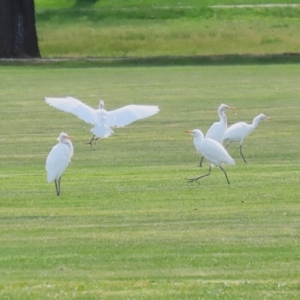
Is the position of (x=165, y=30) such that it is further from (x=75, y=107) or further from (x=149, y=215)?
(x=149, y=215)

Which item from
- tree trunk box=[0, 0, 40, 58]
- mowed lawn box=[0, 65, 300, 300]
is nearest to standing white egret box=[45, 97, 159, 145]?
mowed lawn box=[0, 65, 300, 300]

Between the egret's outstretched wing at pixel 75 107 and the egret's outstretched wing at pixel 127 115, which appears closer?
the egret's outstretched wing at pixel 75 107

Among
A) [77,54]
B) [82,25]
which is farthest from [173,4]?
[77,54]

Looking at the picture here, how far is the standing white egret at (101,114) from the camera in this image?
18828mm

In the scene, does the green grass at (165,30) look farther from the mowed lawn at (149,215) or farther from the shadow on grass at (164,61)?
the mowed lawn at (149,215)

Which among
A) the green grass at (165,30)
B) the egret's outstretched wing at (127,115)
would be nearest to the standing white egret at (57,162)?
the egret's outstretched wing at (127,115)

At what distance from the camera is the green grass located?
166 feet

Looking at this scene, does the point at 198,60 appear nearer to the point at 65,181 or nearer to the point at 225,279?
the point at 65,181

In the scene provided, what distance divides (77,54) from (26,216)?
123 feet

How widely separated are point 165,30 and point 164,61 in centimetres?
978

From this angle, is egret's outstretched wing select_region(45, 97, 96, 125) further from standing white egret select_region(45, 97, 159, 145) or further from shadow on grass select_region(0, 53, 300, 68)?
shadow on grass select_region(0, 53, 300, 68)

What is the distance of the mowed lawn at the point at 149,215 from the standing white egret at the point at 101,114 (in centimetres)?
57

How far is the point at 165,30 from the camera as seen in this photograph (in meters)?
54.3

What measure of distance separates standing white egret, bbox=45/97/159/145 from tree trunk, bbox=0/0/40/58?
88.8 feet
